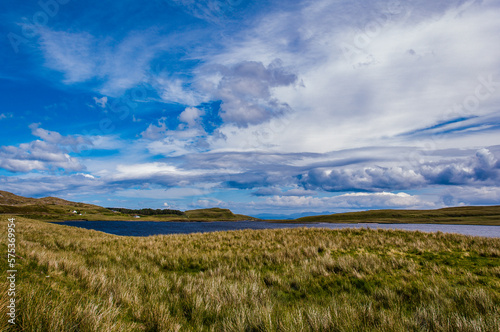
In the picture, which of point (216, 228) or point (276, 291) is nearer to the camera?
point (276, 291)

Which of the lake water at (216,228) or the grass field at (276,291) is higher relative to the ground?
the grass field at (276,291)

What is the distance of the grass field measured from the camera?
397cm

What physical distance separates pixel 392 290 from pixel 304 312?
313 cm

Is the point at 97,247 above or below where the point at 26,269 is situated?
below

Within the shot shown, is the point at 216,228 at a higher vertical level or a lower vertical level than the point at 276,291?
lower

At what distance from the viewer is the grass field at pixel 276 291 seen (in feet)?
13.0

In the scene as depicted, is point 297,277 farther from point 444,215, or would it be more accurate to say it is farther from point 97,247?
point 444,215

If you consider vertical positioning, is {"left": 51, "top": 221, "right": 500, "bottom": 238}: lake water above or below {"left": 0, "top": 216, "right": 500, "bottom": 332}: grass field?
below

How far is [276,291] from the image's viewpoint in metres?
7.09

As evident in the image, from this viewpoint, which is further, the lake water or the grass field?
the lake water

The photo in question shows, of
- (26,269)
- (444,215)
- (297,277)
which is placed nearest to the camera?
(26,269)

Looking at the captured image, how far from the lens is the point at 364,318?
4.31 metres

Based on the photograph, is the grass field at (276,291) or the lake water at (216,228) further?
the lake water at (216,228)

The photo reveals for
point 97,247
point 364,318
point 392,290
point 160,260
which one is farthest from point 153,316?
point 97,247
